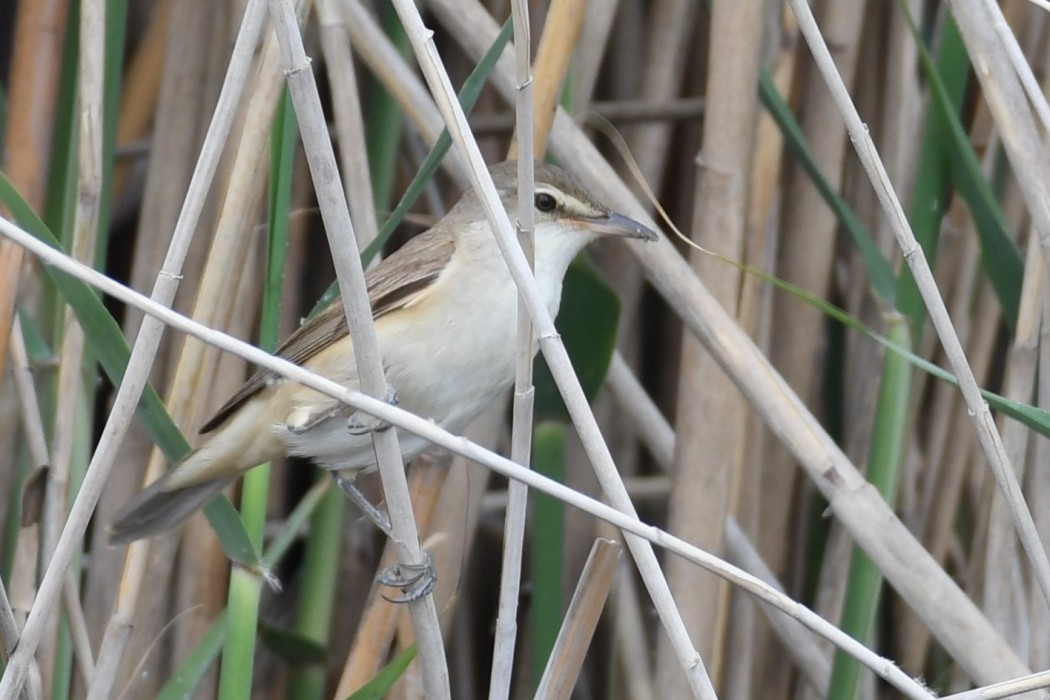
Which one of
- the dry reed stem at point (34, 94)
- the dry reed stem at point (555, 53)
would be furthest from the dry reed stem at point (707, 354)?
the dry reed stem at point (34, 94)

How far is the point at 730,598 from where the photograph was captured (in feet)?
6.88

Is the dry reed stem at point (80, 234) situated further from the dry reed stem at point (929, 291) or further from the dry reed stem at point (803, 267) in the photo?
the dry reed stem at point (803, 267)

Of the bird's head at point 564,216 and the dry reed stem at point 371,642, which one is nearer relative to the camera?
the dry reed stem at point 371,642

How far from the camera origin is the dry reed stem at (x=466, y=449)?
1.12m

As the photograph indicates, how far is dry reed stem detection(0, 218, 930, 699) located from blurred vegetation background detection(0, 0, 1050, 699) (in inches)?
7.4

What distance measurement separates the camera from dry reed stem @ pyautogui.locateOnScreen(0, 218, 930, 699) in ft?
3.68

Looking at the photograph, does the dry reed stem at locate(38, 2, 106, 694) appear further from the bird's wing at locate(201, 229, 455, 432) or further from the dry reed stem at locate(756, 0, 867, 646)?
the dry reed stem at locate(756, 0, 867, 646)

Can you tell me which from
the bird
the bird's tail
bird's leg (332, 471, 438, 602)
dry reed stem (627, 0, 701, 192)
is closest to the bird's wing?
the bird

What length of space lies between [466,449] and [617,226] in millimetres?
678

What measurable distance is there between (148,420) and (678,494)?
78cm

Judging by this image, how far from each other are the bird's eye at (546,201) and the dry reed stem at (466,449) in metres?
0.70

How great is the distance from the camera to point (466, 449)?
1.16m

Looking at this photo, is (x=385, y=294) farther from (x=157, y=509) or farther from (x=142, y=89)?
(x=142, y=89)

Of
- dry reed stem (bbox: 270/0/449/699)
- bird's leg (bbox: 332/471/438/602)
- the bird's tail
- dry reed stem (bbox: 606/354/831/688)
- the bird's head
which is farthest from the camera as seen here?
dry reed stem (bbox: 606/354/831/688)
